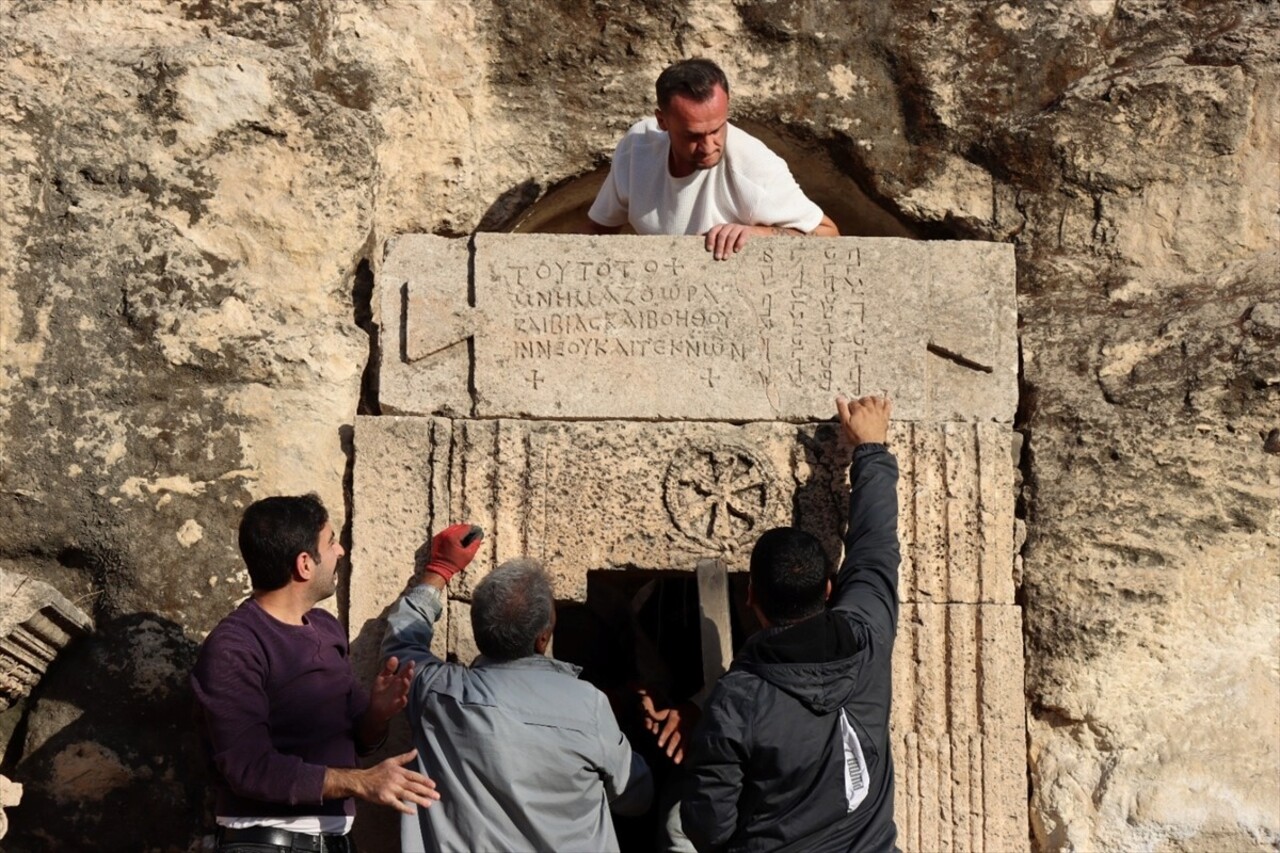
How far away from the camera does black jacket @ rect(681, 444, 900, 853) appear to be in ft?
13.4

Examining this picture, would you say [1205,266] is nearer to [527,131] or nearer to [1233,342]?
[1233,342]

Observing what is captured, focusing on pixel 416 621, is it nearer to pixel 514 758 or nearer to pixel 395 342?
pixel 514 758

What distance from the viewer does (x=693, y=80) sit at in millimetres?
5301

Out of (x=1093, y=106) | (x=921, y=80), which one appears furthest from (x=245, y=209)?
(x=1093, y=106)

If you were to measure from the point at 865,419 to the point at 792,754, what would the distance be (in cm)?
130

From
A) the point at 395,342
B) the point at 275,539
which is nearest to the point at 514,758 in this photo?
the point at 275,539

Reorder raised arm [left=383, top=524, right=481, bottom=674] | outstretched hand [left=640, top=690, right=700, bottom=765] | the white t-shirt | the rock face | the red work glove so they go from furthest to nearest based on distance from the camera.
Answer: the white t-shirt → the rock face → the red work glove → outstretched hand [left=640, top=690, right=700, bottom=765] → raised arm [left=383, top=524, right=481, bottom=674]

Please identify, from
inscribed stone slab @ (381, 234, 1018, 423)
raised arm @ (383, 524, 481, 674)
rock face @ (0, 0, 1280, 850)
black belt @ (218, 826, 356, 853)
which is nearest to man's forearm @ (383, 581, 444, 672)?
raised arm @ (383, 524, 481, 674)

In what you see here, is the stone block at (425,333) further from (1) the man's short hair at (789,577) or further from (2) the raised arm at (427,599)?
(1) the man's short hair at (789,577)

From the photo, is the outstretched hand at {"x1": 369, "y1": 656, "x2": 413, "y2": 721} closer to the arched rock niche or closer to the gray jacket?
the gray jacket

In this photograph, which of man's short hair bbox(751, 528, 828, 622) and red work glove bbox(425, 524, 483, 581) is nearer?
man's short hair bbox(751, 528, 828, 622)

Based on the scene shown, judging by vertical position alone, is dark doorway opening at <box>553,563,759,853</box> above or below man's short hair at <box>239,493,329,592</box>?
below

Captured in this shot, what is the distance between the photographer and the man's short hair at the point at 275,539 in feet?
13.6

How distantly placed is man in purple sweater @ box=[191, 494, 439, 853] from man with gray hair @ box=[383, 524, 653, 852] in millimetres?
85
